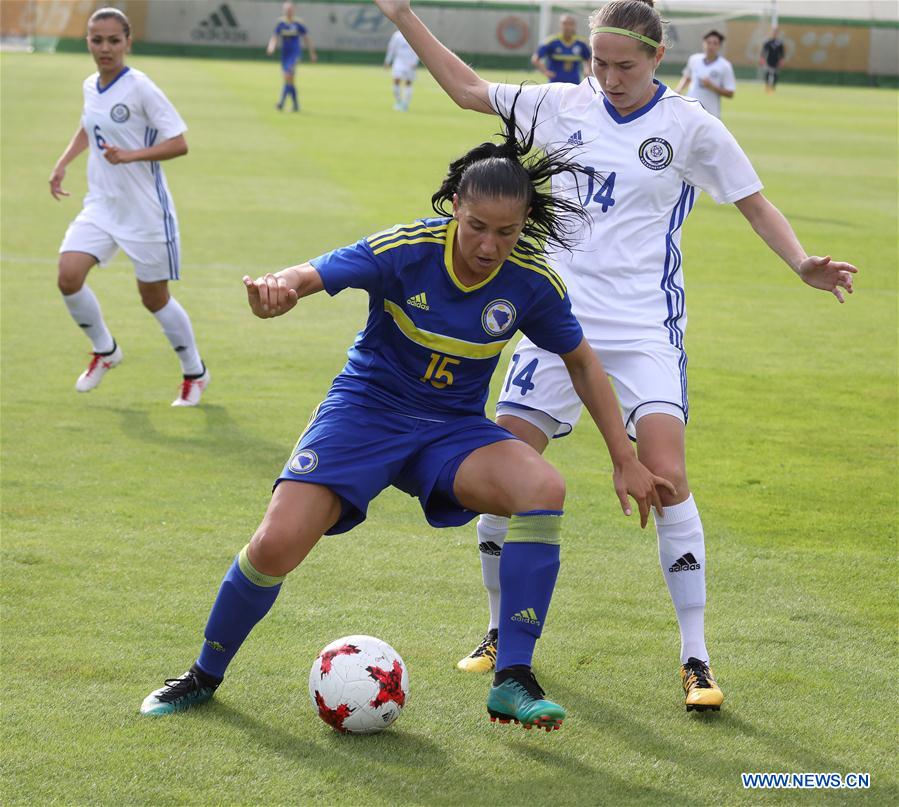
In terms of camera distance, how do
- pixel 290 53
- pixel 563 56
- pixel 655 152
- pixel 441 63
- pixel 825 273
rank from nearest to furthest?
pixel 825 273, pixel 655 152, pixel 441 63, pixel 563 56, pixel 290 53

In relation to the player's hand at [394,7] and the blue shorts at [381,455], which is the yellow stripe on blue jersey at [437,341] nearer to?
the blue shorts at [381,455]

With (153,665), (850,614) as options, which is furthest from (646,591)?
(153,665)

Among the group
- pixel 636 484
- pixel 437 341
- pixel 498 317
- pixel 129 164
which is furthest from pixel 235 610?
pixel 129 164

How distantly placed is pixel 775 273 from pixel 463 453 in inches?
389

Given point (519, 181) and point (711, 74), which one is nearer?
point (519, 181)

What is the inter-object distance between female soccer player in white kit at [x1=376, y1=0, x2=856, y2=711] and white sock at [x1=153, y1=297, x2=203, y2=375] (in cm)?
379

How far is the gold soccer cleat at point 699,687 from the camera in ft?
14.3

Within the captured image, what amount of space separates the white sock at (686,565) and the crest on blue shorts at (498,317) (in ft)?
3.08

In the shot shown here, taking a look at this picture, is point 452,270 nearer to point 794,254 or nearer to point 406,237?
point 406,237

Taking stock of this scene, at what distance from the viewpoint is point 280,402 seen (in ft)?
27.6

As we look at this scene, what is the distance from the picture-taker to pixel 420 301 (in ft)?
13.7

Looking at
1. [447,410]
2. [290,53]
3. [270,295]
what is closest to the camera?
[270,295]

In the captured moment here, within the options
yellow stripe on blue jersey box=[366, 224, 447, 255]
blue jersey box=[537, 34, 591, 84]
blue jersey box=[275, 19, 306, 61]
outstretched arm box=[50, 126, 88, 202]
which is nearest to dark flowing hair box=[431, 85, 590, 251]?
yellow stripe on blue jersey box=[366, 224, 447, 255]

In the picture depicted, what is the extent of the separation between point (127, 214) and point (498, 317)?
496 cm
